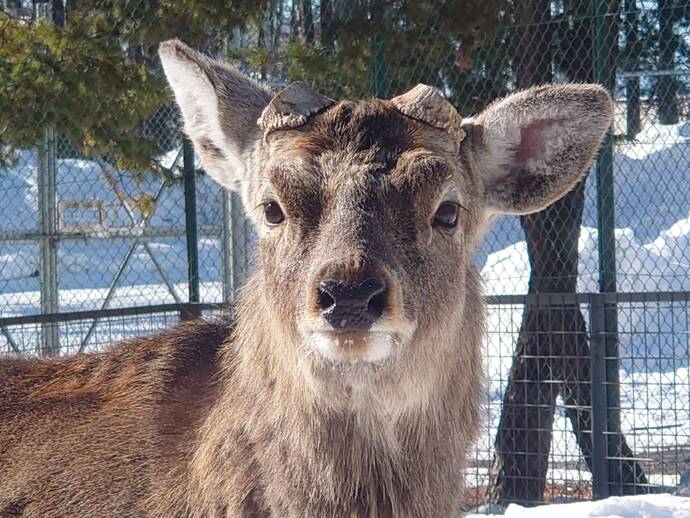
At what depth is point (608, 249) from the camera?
786 centimetres

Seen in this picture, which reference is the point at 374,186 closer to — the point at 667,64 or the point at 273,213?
the point at 273,213

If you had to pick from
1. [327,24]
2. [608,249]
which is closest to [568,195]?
[608,249]

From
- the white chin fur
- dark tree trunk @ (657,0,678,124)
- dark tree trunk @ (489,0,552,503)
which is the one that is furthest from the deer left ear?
dark tree trunk @ (489,0,552,503)

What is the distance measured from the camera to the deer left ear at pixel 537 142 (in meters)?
4.00

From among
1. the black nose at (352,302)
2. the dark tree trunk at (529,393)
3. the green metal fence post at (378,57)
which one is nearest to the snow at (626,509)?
the dark tree trunk at (529,393)

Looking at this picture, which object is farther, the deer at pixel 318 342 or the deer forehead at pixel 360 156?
the deer forehead at pixel 360 156

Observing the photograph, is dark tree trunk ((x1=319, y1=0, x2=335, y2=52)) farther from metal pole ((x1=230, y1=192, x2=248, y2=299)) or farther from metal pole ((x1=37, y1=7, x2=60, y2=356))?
metal pole ((x1=37, y1=7, x2=60, y2=356))

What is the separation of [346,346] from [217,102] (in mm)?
1311

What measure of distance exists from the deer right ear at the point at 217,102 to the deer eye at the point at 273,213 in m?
0.45

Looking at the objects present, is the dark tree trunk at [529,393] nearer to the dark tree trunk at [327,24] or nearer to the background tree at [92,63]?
the dark tree trunk at [327,24]

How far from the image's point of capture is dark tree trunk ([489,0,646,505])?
820 centimetres

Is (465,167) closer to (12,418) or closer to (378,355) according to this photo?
(378,355)

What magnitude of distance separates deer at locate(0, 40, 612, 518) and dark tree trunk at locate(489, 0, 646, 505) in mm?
4361

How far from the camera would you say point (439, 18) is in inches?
327
